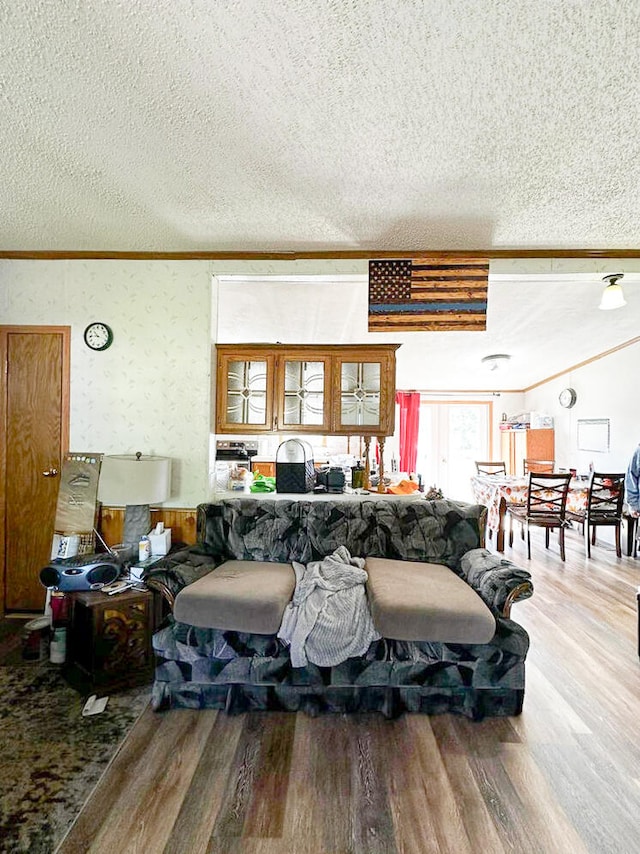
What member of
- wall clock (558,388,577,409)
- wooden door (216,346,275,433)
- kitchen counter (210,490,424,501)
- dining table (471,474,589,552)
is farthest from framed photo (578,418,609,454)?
wooden door (216,346,275,433)

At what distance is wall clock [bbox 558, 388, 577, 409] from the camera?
6.59 metres

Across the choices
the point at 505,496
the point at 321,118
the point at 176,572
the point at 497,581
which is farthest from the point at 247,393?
the point at 505,496

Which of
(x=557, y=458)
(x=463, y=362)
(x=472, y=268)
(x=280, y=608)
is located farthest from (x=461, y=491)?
(x=280, y=608)

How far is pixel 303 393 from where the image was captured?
3350 millimetres

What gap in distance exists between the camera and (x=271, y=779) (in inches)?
63.3

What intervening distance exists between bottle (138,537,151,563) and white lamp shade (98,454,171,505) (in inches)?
10.1

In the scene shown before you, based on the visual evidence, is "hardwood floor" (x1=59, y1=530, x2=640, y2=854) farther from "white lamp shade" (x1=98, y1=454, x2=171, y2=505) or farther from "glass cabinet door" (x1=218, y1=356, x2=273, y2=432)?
"glass cabinet door" (x1=218, y1=356, x2=273, y2=432)

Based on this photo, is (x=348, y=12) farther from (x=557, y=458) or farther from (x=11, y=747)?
(x=557, y=458)

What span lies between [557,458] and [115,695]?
7147mm

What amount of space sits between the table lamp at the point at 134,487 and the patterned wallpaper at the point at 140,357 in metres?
0.35

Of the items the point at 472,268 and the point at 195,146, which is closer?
the point at 195,146

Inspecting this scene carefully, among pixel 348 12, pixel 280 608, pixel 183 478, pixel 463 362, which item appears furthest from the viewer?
pixel 463 362

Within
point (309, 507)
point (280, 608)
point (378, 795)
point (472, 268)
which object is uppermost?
point (472, 268)

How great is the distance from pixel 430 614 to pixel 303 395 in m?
1.91
